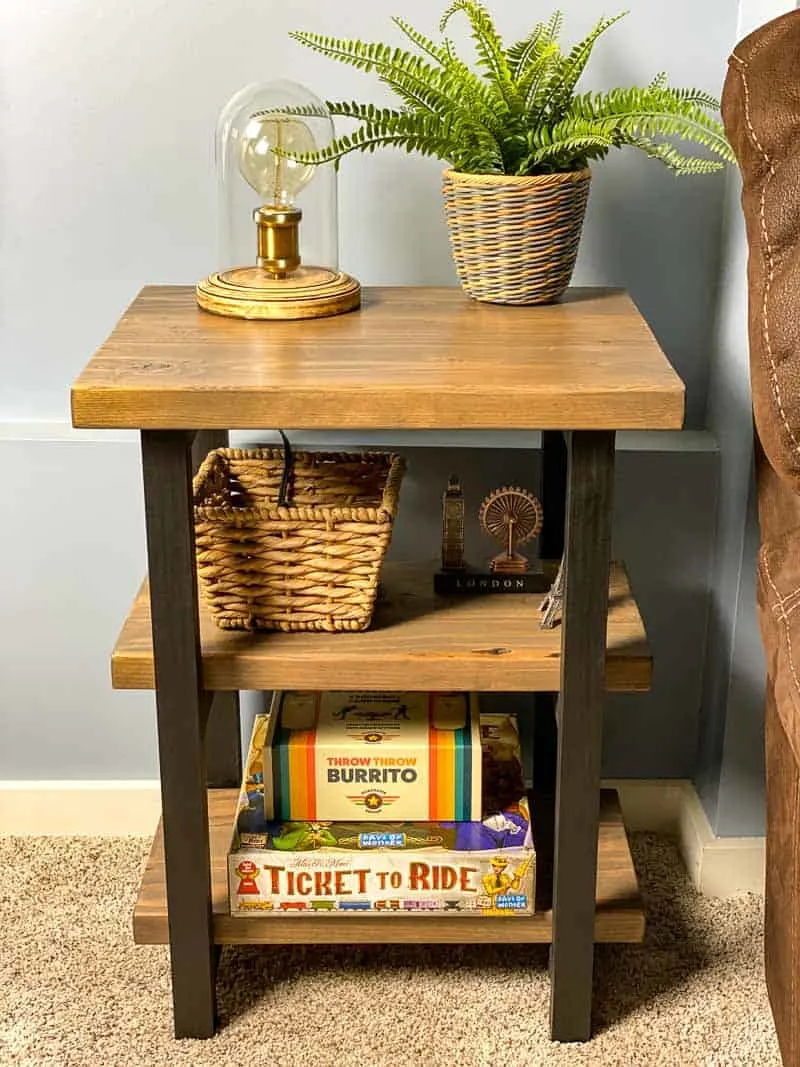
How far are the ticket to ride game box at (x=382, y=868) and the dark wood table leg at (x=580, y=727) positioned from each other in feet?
0.18

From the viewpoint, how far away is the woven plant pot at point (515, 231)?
1.42 m

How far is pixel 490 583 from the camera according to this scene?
1536 millimetres

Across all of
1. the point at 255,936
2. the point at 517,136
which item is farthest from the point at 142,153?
the point at 255,936

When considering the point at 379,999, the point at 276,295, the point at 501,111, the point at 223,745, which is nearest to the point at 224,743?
the point at 223,745

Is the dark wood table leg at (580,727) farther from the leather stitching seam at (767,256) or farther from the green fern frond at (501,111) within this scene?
the green fern frond at (501,111)

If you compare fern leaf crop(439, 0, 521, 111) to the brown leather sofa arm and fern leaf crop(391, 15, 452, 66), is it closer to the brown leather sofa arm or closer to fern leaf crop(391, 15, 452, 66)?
fern leaf crop(391, 15, 452, 66)

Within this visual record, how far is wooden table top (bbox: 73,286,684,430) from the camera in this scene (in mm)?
1223

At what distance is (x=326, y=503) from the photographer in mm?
1554

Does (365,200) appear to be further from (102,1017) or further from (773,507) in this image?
(102,1017)

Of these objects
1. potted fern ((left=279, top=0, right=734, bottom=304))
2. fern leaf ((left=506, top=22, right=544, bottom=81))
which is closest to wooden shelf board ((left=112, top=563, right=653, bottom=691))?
potted fern ((left=279, top=0, right=734, bottom=304))

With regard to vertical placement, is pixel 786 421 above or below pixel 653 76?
below

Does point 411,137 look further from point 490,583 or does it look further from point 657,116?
point 490,583

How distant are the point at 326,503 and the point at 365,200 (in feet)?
1.28

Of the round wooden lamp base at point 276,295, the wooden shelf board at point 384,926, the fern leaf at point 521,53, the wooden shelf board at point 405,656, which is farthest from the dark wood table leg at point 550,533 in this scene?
the fern leaf at point 521,53
